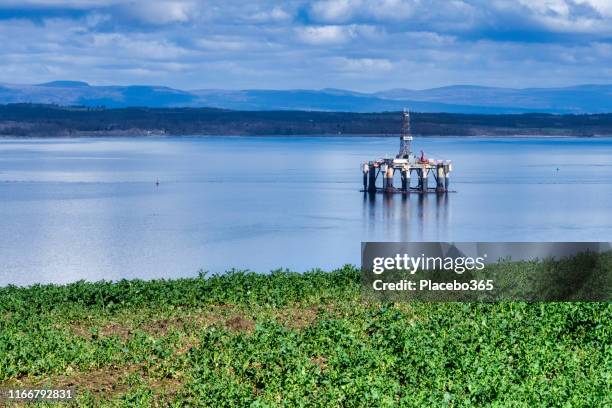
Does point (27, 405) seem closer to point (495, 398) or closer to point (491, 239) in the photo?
point (495, 398)

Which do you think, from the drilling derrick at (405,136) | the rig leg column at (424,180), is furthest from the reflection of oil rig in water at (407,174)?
the drilling derrick at (405,136)

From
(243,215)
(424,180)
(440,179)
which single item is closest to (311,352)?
(243,215)

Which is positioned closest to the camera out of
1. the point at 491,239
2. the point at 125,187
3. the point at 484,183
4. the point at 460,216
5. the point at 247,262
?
the point at 247,262

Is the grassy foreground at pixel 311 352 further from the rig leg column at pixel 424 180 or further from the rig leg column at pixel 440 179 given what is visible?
the rig leg column at pixel 440 179

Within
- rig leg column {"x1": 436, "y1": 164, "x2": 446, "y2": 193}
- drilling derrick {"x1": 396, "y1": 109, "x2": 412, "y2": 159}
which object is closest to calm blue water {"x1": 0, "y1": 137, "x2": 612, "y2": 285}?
rig leg column {"x1": 436, "y1": 164, "x2": 446, "y2": 193}

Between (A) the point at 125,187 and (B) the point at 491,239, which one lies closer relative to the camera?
(B) the point at 491,239

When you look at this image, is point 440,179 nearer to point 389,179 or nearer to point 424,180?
point 424,180

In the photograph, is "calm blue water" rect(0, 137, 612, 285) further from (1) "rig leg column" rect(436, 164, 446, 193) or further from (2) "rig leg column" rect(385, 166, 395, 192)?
(2) "rig leg column" rect(385, 166, 395, 192)

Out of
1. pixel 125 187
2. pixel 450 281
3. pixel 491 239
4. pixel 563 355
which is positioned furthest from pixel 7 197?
pixel 563 355
